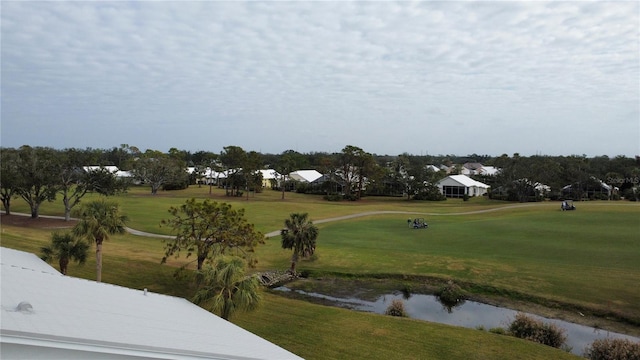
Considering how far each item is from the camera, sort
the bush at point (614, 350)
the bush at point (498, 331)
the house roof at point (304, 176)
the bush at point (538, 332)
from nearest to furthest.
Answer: the bush at point (614, 350) < the bush at point (538, 332) < the bush at point (498, 331) < the house roof at point (304, 176)

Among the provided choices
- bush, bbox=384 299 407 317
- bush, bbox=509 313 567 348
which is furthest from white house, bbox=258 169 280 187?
bush, bbox=509 313 567 348

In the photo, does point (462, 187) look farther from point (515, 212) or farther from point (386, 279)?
point (386, 279)

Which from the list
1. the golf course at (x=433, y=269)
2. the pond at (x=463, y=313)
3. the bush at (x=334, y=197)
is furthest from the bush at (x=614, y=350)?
the bush at (x=334, y=197)

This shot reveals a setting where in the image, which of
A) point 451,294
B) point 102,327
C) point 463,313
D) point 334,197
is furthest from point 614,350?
point 334,197

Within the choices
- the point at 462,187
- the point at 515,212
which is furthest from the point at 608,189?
the point at 515,212

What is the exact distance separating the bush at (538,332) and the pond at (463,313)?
2.53 feet

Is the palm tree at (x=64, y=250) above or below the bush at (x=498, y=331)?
above

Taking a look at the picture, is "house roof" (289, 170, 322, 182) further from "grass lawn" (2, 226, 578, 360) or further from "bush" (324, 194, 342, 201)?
"grass lawn" (2, 226, 578, 360)

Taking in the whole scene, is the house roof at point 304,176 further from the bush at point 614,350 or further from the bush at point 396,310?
the bush at point 614,350

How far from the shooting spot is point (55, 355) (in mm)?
8586

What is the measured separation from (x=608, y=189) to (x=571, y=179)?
26.3 ft

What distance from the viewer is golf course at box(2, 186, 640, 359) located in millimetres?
19703

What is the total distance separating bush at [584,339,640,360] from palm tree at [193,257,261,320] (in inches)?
599

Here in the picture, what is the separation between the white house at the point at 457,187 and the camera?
94.4 metres
